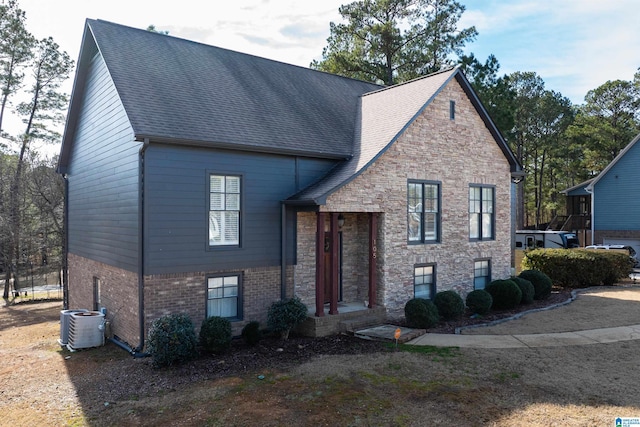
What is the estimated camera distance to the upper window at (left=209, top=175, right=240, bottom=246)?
12133 millimetres

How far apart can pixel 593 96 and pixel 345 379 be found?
159 feet

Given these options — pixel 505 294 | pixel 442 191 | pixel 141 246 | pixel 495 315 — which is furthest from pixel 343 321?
pixel 505 294

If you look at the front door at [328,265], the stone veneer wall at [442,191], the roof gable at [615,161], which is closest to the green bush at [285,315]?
the front door at [328,265]

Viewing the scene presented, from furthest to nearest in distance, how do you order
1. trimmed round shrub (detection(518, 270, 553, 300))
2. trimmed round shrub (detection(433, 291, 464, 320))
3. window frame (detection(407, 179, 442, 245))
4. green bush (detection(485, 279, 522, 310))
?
trimmed round shrub (detection(518, 270, 553, 300)), green bush (detection(485, 279, 522, 310)), window frame (detection(407, 179, 442, 245)), trimmed round shrub (detection(433, 291, 464, 320))

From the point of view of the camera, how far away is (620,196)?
32.2 metres

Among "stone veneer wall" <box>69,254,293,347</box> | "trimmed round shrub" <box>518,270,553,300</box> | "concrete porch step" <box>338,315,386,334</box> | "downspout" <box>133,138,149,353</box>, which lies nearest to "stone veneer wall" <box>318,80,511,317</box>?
"concrete porch step" <box>338,315,386,334</box>

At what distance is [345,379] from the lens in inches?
354

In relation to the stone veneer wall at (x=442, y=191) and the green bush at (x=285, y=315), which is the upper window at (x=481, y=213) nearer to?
the stone veneer wall at (x=442, y=191)

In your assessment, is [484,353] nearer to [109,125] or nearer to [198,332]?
[198,332]

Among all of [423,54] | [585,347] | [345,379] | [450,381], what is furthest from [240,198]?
[423,54]

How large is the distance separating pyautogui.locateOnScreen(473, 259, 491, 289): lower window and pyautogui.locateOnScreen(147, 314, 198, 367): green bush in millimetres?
10950

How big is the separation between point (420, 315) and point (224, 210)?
6.04 m

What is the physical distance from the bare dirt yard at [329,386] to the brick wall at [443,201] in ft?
9.89

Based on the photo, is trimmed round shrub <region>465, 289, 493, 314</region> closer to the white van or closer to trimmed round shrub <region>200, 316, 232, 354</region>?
trimmed round shrub <region>200, 316, 232, 354</region>
